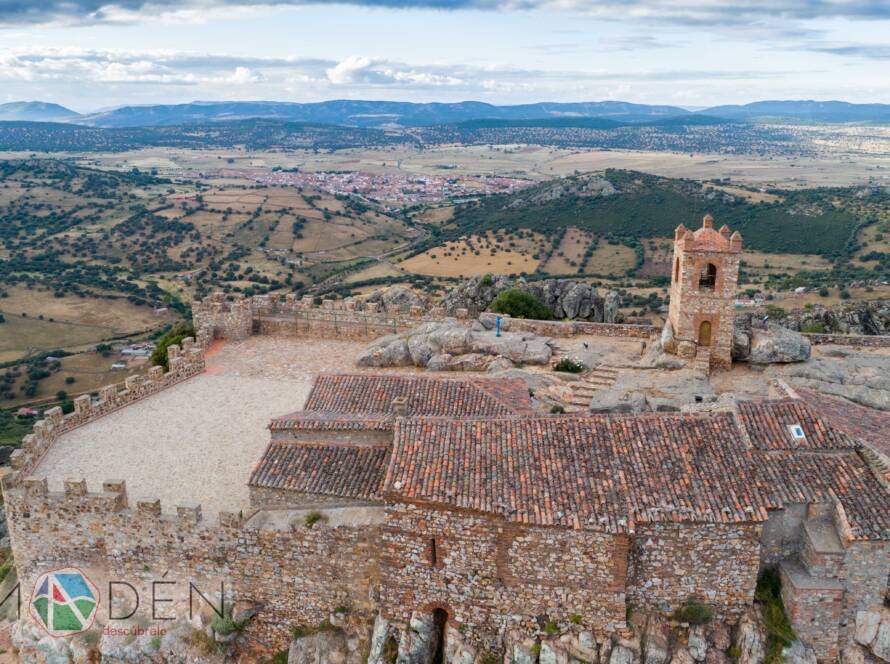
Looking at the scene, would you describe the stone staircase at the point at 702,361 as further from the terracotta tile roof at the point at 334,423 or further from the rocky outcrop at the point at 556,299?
the rocky outcrop at the point at 556,299

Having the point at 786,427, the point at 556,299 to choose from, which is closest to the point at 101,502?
the point at 786,427

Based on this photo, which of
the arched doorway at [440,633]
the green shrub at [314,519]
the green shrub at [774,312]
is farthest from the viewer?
the green shrub at [774,312]

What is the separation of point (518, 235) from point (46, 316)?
50.4m

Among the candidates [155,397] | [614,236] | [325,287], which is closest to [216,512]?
[155,397]

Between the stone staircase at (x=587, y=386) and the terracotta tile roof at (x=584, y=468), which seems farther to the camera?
the stone staircase at (x=587, y=386)

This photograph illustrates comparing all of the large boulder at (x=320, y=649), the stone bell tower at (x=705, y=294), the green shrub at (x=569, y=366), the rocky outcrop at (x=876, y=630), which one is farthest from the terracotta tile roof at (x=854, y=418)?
the large boulder at (x=320, y=649)

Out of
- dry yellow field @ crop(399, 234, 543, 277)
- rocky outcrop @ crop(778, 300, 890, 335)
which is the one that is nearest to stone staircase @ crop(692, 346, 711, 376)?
→ rocky outcrop @ crop(778, 300, 890, 335)

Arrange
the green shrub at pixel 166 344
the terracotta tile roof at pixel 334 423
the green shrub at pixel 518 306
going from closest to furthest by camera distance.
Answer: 1. the terracotta tile roof at pixel 334 423
2. the green shrub at pixel 166 344
3. the green shrub at pixel 518 306

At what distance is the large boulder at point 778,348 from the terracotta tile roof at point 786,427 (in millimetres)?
7966

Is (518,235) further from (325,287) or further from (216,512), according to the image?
(216,512)

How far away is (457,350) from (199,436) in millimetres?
9046

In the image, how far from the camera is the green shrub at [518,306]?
3459cm

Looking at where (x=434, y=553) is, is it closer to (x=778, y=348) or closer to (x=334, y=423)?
(x=334, y=423)

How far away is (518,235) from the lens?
88.5 meters
